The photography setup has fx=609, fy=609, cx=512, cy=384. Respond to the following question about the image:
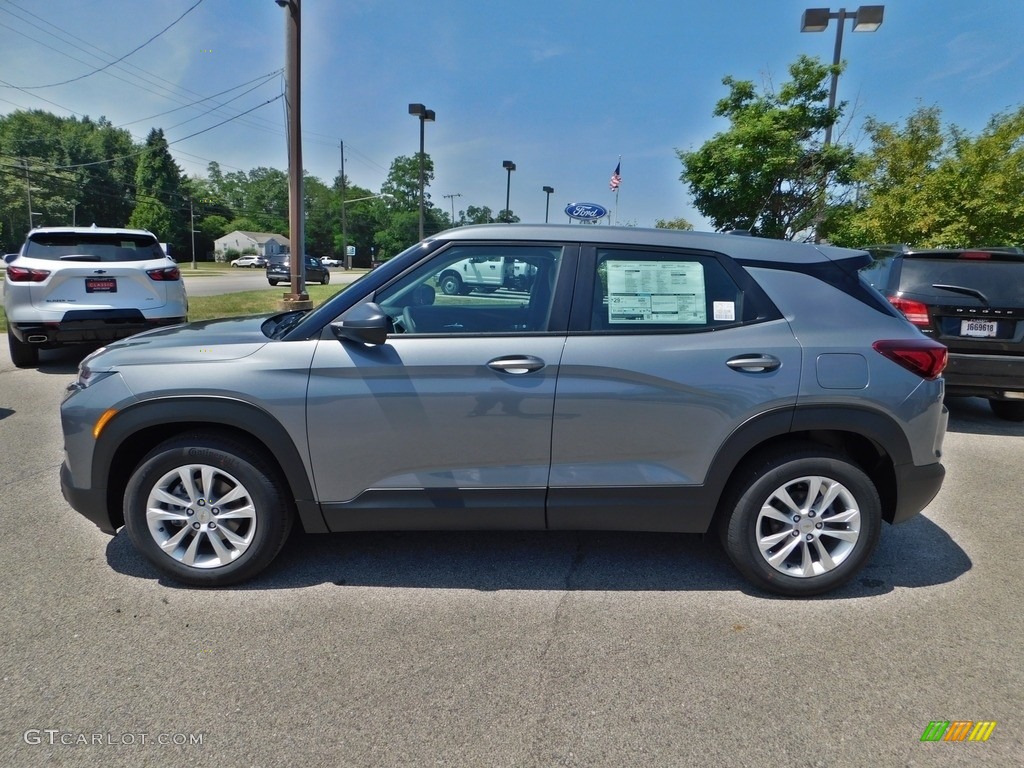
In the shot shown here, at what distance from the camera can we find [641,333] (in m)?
2.88

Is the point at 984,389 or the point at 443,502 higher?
the point at 984,389

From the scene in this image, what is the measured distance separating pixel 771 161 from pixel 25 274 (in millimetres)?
12283

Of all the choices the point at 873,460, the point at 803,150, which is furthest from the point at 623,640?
the point at 803,150

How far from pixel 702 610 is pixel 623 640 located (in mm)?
482

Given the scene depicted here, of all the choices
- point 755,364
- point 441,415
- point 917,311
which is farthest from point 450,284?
point 917,311

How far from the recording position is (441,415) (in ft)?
9.24

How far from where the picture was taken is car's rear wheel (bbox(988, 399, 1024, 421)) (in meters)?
6.46

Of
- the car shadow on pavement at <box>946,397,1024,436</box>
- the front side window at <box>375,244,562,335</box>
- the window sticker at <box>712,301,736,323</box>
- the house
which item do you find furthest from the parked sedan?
the window sticker at <box>712,301,736,323</box>

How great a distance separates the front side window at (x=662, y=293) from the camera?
292cm

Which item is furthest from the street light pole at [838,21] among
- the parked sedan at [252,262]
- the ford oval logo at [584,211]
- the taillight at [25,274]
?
the parked sedan at [252,262]

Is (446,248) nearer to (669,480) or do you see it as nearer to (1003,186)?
(669,480)

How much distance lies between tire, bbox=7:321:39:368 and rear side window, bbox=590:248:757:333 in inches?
336

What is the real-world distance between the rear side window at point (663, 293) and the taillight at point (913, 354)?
0.64 m

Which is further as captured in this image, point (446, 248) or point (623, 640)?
point (446, 248)
